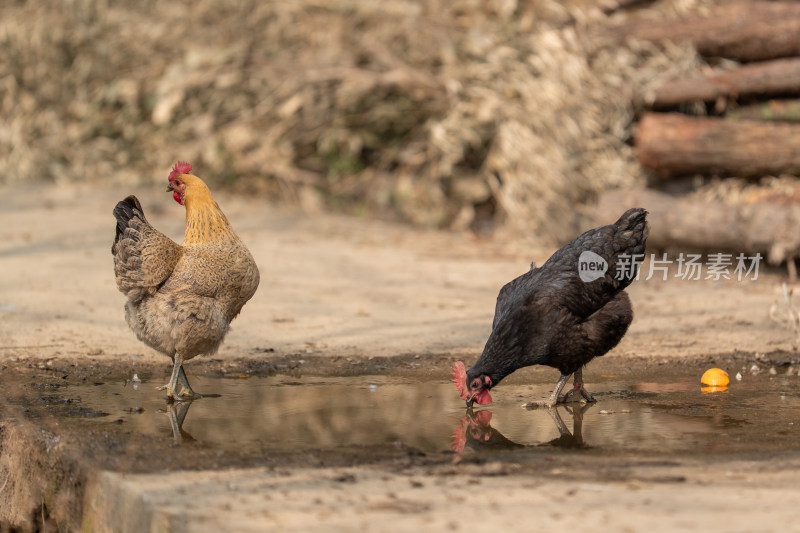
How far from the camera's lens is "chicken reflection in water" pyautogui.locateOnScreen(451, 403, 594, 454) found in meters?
4.45

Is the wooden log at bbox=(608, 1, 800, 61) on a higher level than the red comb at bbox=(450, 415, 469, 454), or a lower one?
higher

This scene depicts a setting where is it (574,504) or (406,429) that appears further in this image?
(406,429)

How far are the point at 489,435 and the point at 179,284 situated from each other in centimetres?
195

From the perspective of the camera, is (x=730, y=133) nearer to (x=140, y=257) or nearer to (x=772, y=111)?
(x=772, y=111)

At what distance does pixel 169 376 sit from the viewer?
19.1 ft

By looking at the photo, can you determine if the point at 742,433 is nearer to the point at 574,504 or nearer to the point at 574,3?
the point at 574,504

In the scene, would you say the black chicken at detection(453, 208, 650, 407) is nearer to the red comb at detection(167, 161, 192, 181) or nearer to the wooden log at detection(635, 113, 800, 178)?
the red comb at detection(167, 161, 192, 181)

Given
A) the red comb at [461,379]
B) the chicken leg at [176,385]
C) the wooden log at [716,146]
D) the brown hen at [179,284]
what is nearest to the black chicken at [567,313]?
the red comb at [461,379]

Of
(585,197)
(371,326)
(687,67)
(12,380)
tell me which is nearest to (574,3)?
(687,67)

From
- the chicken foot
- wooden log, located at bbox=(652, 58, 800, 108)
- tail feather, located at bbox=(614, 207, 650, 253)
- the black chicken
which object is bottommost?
the chicken foot

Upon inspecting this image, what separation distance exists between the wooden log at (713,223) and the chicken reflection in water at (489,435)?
14.9 ft

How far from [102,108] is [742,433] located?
10729 mm

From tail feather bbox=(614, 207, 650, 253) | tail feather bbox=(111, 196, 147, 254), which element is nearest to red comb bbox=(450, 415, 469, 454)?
tail feather bbox=(614, 207, 650, 253)

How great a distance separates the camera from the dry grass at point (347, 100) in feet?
33.6
